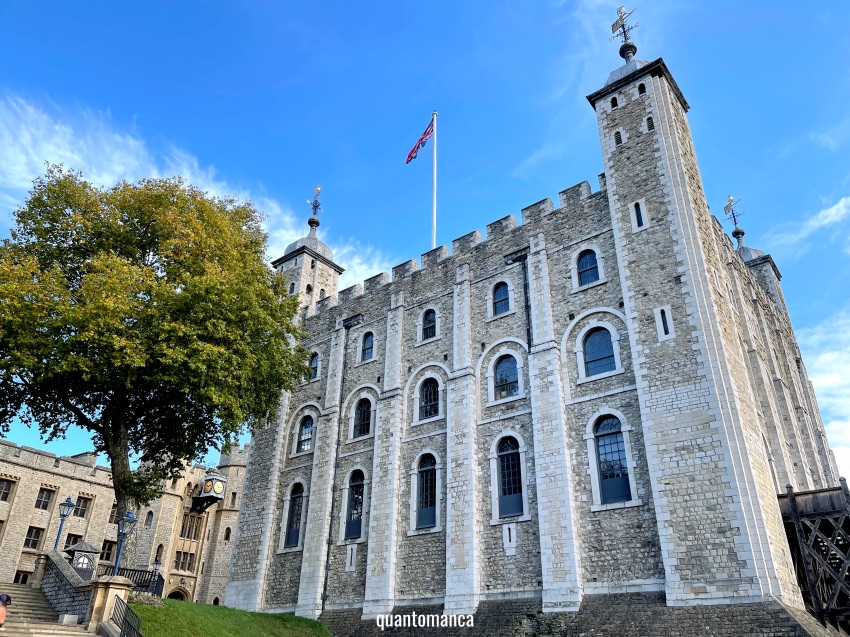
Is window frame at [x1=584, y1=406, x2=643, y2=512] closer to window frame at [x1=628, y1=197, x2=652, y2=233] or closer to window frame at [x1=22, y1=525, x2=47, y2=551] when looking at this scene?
window frame at [x1=628, y1=197, x2=652, y2=233]

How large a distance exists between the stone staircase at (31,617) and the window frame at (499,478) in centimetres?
1177

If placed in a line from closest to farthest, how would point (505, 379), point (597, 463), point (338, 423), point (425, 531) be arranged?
1. point (597, 463)
2. point (425, 531)
3. point (505, 379)
4. point (338, 423)

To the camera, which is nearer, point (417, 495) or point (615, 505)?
point (615, 505)

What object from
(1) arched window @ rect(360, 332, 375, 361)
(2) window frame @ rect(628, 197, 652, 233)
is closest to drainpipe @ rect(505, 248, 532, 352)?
(2) window frame @ rect(628, 197, 652, 233)

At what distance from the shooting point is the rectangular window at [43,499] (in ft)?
114

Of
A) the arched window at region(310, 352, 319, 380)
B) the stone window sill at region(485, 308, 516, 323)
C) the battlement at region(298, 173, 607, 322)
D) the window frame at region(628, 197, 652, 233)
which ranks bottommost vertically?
the stone window sill at region(485, 308, 516, 323)

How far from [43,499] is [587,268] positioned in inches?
1296

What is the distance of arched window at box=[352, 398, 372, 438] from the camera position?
2581cm

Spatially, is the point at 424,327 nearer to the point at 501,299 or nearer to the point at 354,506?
the point at 501,299

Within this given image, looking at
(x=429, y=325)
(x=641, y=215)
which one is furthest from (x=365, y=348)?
(x=641, y=215)

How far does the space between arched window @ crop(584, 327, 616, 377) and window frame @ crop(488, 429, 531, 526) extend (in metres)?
3.22

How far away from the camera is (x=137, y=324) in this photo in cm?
1917

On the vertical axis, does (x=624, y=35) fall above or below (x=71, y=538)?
above

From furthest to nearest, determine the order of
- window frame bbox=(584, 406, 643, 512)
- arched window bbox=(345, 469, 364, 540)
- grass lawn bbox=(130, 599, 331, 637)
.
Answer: arched window bbox=(345, 469, 364, 540) → window frame bbox=(584, 406, 643, 512) → grass lawn bbox=(130, 599, 331, 637)
